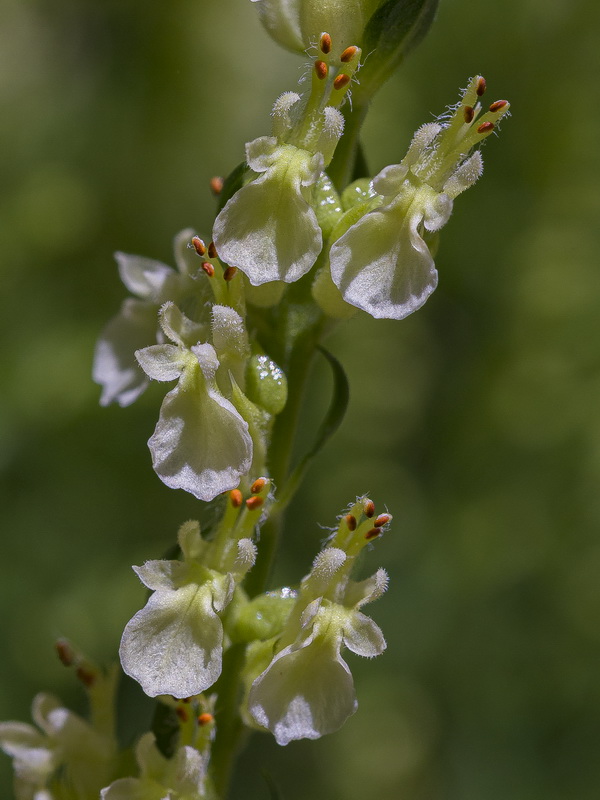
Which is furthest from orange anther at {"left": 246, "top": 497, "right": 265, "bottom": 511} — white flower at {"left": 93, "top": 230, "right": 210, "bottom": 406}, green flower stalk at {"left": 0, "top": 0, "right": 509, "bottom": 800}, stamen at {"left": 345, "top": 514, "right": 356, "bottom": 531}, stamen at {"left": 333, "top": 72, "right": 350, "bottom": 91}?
stamen at {"left": 333, "top": 72, "right": 350, "bottom": 91}

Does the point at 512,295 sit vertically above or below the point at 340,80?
below

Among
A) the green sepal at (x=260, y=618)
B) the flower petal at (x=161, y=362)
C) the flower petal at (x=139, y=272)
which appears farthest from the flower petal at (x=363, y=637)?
the flower petal at (x=139, y=272)

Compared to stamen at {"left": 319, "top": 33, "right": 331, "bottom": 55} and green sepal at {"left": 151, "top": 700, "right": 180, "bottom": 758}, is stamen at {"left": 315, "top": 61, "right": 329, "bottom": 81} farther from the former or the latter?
green sepal at {"left": 151, "top": 700, "right": 180, "bottom": 758}

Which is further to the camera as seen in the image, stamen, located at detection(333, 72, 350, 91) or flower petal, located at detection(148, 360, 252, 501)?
stamen, located at detection(333, 72, 350, 91)

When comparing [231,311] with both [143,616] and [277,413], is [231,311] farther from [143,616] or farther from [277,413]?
[143,616]

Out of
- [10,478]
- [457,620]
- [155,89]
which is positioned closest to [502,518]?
[457,620]

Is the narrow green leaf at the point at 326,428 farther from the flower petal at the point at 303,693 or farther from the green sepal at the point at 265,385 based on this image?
the flower petal at the point at 303,693

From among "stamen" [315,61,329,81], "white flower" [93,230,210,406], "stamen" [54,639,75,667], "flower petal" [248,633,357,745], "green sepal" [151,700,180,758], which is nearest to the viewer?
"flower petal" [248,633,357,745]
